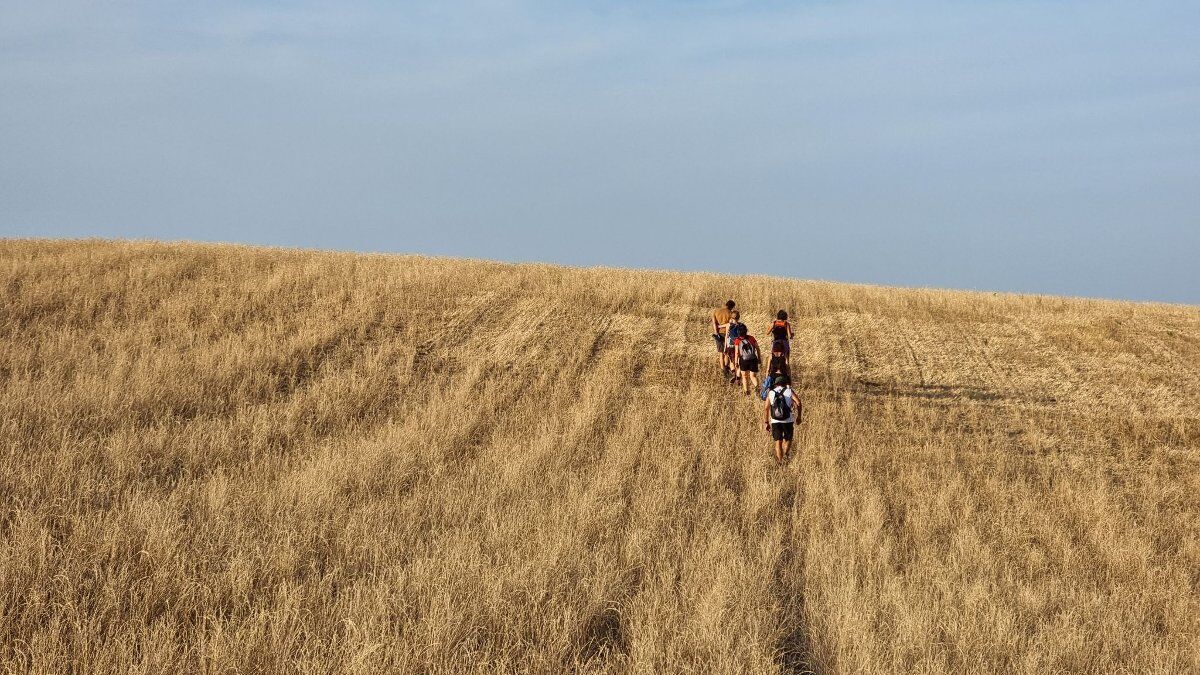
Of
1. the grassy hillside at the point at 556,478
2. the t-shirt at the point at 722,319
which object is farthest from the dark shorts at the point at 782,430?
the t-shirt at the point at 722,319

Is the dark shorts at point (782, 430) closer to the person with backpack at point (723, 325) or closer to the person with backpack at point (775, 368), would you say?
the person with backpack at point (775, 368)

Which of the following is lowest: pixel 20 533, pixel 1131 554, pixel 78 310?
pixel 1131 554

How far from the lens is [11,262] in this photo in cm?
2112

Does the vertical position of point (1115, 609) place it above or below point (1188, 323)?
below

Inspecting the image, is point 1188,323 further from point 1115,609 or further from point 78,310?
point 78,310

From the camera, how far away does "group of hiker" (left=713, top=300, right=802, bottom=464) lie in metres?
12.4

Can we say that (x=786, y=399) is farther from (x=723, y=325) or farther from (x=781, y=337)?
(x=723, y=325)

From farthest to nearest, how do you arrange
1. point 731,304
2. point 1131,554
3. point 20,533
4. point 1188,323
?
point 1188,323, point 731,304, point 1131,554, point 20,533

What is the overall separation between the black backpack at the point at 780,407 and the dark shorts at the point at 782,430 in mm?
97

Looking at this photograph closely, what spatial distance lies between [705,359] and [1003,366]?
7058 millimetres

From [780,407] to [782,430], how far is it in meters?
0.38

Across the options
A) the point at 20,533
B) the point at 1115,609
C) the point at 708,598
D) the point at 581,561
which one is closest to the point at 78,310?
the point at 20,533

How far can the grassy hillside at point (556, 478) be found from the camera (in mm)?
6285

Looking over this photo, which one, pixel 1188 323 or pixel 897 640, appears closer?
pixel 897 640
